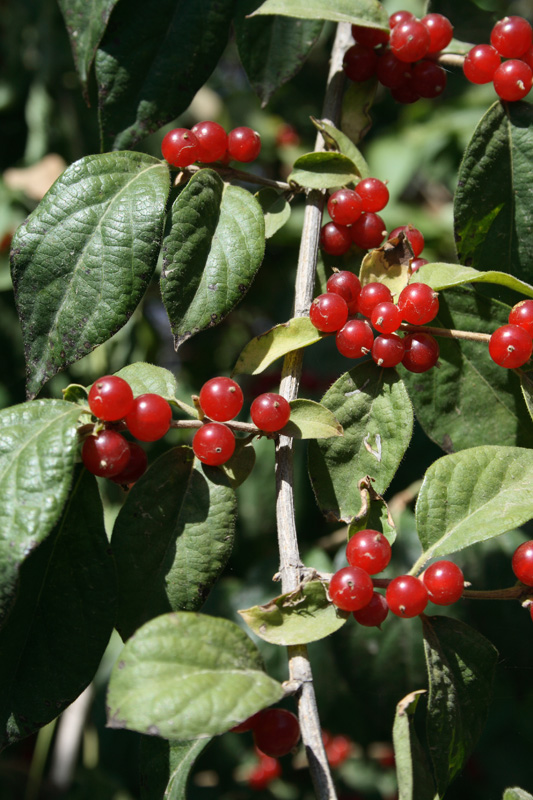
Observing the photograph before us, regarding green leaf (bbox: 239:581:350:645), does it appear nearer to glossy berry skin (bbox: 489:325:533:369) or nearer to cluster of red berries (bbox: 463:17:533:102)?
glossy berry skin (bbox: 489:325:533:369)

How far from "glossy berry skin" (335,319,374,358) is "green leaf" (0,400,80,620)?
1.20 feet

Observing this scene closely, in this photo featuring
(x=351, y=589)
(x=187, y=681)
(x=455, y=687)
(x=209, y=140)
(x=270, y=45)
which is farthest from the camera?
(x=270, y=45)

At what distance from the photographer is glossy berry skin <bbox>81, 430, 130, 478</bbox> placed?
0.87 m

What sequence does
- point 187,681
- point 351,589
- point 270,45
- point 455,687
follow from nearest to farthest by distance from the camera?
1. point 187,681
2. point 351,589
3. point 455,687
4. point 270,45

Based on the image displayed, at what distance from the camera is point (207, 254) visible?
3.25ft

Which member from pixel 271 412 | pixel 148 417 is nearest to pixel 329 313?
pixel 271 412

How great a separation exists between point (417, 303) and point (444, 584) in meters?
0.36

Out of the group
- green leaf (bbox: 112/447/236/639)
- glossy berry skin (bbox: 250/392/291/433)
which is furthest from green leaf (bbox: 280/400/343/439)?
green leaf (bbox: 112/447/236/639)

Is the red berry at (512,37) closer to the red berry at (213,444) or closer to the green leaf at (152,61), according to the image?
the green leaf at (152,61)

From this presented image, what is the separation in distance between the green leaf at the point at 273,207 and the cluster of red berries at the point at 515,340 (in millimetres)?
364

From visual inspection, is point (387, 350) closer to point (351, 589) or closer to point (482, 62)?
point (351, 589)

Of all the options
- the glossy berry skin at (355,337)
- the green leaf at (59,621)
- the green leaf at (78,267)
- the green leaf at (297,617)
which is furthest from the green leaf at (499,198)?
the green leaf at (59,621)

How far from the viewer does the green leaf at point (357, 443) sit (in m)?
0.97

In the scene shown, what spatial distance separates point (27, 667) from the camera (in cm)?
88
